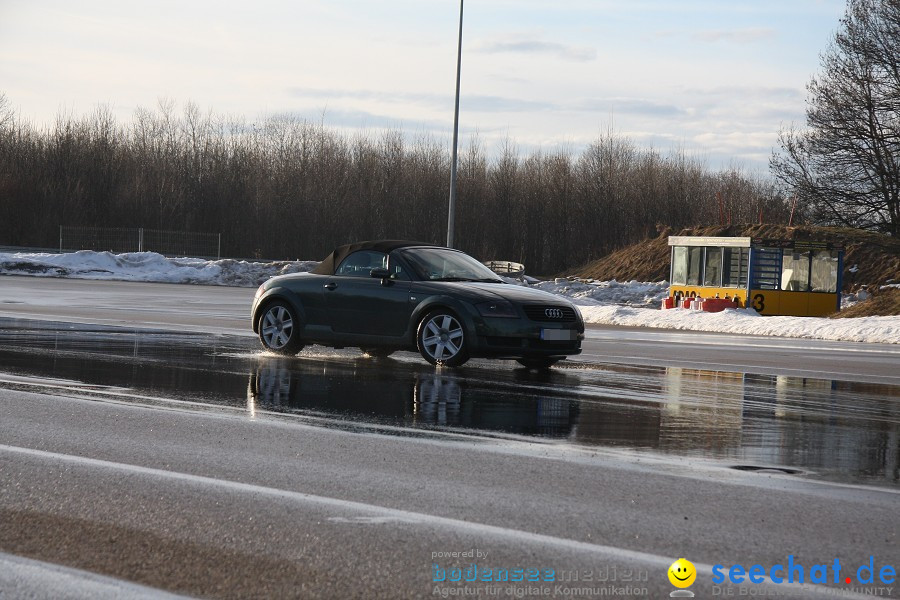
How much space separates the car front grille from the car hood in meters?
0.08

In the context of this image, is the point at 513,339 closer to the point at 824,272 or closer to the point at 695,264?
the point at 695,264

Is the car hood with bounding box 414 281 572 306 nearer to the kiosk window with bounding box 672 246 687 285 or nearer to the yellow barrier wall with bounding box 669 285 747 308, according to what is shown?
the yellow barrier wall with bounding box 669 285 747 308

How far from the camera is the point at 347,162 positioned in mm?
84500

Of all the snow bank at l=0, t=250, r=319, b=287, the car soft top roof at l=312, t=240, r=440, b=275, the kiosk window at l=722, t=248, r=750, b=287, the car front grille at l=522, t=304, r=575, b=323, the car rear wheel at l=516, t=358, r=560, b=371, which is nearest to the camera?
the car front grille at l=522, t=304, r=575, b=323

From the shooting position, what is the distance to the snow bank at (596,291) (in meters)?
24.8

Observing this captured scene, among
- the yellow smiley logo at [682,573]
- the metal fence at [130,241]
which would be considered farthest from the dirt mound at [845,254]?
the yellow smiley logo at [682,573]

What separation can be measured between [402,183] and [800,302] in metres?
51.3

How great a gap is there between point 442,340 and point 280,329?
2550 millimetres

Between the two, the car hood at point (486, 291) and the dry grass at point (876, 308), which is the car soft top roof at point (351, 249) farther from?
the dry grass at point (876, 308)

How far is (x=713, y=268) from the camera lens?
114ft

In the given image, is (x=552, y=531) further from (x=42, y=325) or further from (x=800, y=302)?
(x=800, y=302)

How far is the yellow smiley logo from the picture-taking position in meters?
4.66

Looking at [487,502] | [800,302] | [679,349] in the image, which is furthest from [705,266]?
[487,502]

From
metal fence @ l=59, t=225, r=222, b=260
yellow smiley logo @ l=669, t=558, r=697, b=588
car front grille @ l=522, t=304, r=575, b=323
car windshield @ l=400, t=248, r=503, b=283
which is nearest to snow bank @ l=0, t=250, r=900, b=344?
car windshield @ l=400, t=248, r=503, b=283
